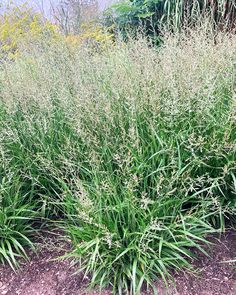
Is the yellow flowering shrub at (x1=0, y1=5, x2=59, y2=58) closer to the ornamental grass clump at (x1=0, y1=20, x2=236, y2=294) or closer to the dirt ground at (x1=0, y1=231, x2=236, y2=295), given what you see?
the ornamental grass clump at (x1=0, y1=20, x2=236, y2=294)

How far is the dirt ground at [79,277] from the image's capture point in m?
1.66

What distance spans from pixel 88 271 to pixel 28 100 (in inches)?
53.8

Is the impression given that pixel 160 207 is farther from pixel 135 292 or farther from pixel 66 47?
pixel 66 47

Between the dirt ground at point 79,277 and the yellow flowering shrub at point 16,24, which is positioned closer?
the dirt ground at point 79,277

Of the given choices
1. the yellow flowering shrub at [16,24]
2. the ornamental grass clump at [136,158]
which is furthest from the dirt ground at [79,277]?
the yellow flowering shrub at [16,24]

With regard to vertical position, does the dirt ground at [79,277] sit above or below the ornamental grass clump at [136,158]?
below

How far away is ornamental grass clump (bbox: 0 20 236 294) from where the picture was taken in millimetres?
1696

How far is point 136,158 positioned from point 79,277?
2.50 feet

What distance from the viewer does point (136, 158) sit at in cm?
188

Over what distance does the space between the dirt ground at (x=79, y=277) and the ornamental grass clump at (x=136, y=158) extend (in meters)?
0.08

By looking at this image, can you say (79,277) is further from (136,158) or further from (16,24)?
(16,24)

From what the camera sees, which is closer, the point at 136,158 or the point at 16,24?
the point at 136,158

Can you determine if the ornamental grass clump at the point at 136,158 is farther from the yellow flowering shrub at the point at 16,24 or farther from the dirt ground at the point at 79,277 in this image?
→ the yellow flowering shrub at the point at 16,24

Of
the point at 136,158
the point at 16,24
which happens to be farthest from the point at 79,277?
the point at 16,24
